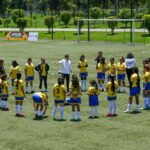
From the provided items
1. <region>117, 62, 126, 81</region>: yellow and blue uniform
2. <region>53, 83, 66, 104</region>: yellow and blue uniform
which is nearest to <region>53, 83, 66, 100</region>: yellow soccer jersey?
<region>53, 83, 66, 104</region>: yellow and blue uniform

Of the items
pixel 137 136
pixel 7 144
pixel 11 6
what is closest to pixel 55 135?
pixel 7 144

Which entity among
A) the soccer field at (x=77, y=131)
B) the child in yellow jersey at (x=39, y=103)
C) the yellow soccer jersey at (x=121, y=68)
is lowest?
the soccer field at (x=77, y=131)

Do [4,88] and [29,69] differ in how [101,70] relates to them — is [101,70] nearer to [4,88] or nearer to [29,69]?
[29,69]

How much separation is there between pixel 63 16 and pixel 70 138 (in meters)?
87.8

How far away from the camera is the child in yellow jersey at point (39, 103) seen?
811 inches

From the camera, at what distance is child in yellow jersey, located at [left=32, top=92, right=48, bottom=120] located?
20609mm

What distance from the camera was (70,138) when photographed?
58.4ft

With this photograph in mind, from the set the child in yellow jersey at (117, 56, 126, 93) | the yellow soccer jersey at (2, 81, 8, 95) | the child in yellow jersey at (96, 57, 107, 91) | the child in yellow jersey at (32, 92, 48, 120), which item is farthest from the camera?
the child in yellow jersey at (96, 57, 107, 91)

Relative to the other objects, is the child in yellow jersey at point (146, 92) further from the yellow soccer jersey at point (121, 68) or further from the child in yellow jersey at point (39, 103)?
the child in yellow jersey at point (39, 103)

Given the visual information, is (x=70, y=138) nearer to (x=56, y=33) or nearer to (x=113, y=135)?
(x=113, y=135)

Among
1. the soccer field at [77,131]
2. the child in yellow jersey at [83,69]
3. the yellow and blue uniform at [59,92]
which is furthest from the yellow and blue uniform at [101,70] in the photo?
the yellow and blue uniform at [59,92]

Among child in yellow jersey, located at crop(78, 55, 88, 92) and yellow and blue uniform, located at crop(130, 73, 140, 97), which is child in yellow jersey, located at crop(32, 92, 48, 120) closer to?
yellow and blue uniform, located at crop(130, 73, 140, 97)

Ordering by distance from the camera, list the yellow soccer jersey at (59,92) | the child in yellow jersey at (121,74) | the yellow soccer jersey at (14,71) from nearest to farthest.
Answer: the yellow soccer jersey at (59,92) < the yellow soccer jersey at (14,71) < the child in yellow jersey at (121,74)

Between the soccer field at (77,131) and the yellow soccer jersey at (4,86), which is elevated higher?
the yellow soccer jersey at (4,86)
